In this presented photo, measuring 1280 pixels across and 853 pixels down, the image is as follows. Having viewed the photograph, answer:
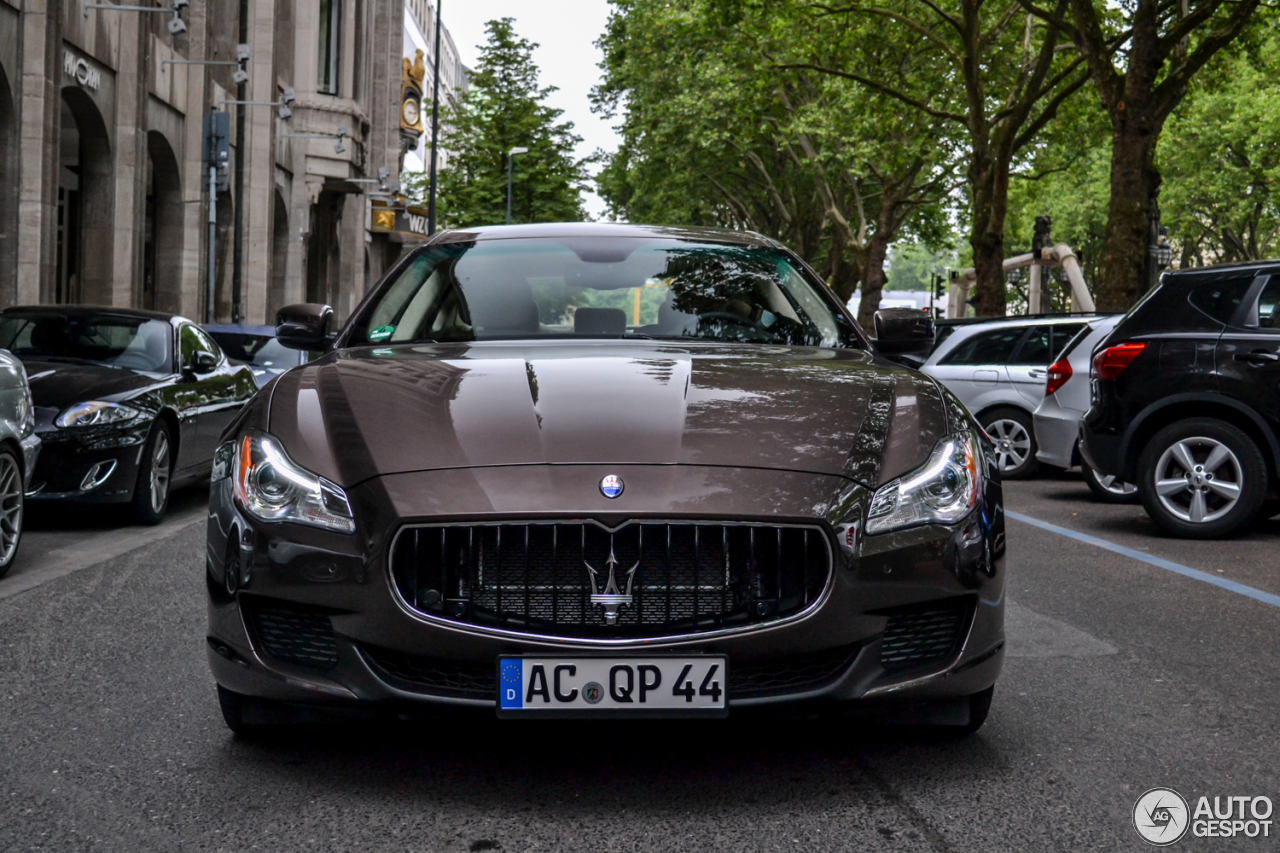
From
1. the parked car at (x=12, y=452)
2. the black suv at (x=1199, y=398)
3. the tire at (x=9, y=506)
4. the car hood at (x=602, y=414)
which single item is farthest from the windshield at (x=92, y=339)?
the car hood at (x=602, y=414)

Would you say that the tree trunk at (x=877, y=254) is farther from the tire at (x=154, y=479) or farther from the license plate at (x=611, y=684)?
the license plate at (x=611, y=684)

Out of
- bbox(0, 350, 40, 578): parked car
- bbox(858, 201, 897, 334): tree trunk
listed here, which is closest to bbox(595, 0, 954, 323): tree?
bbox(858, 201, 897, 334): tree trunk

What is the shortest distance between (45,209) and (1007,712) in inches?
770

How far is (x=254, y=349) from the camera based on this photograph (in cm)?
1689

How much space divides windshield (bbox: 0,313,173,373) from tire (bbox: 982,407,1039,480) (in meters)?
7.50

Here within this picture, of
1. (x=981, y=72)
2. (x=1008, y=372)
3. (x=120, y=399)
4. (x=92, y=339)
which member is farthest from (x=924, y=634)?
(x=981, y=72)

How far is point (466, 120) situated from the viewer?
65375 mm

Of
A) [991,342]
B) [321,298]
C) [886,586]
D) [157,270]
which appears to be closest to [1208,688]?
[886,586]

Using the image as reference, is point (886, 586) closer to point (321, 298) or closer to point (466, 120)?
point (321, 298)

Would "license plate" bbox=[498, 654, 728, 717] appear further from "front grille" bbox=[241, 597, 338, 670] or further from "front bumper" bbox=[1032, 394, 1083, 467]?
"front bumper" bbox=[1032, 394, 1083, 467]

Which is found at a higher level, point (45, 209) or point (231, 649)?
point (45, 209)

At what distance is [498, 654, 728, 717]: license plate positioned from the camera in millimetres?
3627

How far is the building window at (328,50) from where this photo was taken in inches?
1704

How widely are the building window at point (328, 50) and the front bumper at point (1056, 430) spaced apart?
33915mm
